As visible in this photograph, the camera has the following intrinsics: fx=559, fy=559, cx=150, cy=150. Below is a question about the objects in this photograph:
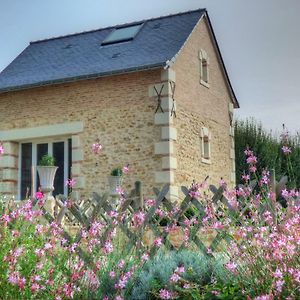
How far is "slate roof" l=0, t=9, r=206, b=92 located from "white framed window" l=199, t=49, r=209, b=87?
103 cm

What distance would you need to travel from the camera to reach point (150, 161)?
14.2 metres

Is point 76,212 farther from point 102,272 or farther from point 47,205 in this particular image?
point 47,205

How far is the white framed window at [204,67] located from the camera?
16.8 metres

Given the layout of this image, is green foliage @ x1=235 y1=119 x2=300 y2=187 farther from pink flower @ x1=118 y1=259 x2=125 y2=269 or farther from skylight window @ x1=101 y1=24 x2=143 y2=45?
pink flower @ x1=118 y1=259 x2=125 y2=269

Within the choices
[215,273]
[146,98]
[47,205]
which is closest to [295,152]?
[146,98]

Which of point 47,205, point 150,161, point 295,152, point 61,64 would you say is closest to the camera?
point 47,205

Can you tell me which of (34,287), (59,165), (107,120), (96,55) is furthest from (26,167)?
(34,287)

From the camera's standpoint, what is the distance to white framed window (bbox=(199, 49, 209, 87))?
16766 mm

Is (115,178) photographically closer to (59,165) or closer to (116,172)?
(116,172)

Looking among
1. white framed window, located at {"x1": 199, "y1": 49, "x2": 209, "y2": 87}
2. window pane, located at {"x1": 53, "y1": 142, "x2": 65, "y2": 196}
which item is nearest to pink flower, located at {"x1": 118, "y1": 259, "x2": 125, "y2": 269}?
window pane, located at {"x1": 53, "y1": 142, "x2": 65, "y2": 196}

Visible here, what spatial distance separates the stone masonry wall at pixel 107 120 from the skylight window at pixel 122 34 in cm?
231

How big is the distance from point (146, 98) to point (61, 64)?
360 centimetres

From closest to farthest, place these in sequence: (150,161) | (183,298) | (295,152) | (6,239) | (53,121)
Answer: (183,298)
(6,239)
(150,161)
(53,121)
(295,152)

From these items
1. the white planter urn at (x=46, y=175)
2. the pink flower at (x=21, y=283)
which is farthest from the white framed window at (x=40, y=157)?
the pink flower at (x=21, y=283)
